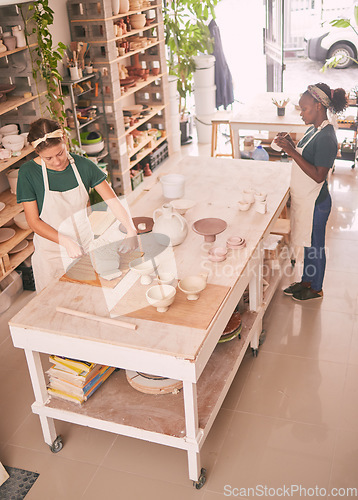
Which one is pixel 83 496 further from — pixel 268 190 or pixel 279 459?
pixel 268 190

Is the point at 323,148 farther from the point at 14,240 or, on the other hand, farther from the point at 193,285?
the point at 14,240

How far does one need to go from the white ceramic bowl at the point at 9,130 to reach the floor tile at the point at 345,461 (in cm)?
358

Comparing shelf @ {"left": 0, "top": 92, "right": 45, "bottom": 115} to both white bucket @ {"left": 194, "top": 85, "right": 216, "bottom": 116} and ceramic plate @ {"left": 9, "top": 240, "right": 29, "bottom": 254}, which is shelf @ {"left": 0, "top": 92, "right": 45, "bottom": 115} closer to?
ceramic plate @ {"left": 9, "top": 240, "right": 29, "bottom": 254}

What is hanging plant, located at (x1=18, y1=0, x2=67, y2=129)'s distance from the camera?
15.3ft

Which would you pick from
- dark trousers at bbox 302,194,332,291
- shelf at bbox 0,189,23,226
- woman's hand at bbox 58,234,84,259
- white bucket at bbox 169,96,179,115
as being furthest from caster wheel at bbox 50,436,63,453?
white bucket at bbox 169,96,179,115

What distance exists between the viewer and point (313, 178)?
13.0 ft

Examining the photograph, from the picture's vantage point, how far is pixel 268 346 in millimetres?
4020

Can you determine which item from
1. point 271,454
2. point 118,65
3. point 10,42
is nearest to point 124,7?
point 118,65

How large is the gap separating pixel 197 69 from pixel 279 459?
19.2 feet

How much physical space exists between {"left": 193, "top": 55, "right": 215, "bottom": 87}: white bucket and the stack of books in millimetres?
5501

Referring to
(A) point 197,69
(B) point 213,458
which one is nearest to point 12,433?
(B) point 213,458

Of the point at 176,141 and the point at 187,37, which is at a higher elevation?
the point at 187,37

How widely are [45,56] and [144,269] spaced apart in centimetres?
264
